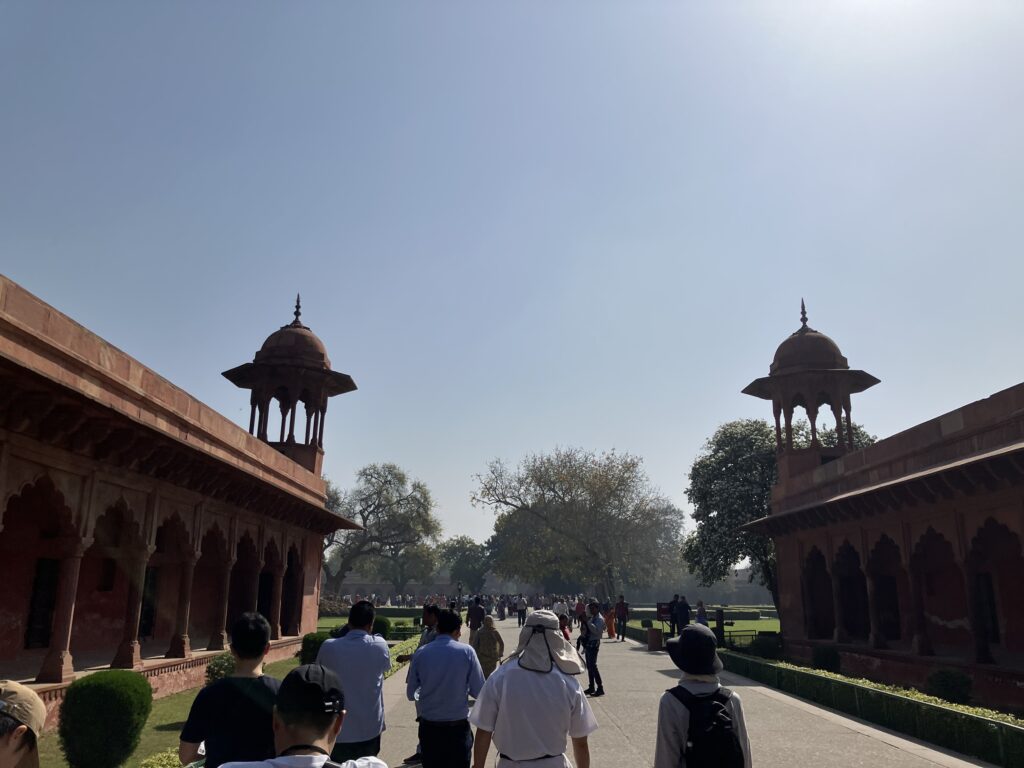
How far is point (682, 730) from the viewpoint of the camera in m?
3.47

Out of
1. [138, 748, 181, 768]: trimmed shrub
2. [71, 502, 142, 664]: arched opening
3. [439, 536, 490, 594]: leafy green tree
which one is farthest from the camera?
[439, 536, 490, 594]: leafy green tree

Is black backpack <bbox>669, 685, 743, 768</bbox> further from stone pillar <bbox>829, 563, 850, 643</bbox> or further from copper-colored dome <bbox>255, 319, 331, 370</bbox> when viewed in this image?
copper-colored dome <bbox>255, 319, 331, 370</bbox>

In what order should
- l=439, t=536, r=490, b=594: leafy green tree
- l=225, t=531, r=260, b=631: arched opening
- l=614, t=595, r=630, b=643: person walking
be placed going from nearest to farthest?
l=225, t=531, r=260, b=631: arched opening < l=614, t=595, r=630, b=643: person walking < l=439, t=536, r=490, b=594: leafy green tree

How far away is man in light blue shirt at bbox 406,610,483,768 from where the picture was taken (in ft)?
17.6

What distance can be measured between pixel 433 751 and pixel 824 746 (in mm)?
6082

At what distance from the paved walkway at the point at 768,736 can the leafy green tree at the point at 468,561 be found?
80.3 metres

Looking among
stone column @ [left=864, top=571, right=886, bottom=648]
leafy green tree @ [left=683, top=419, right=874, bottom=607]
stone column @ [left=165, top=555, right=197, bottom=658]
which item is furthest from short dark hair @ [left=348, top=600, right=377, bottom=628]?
leafy green tree @ [left=683, top=419, right=874, bottom=607]

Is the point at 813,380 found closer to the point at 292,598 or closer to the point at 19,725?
the point at 292,598

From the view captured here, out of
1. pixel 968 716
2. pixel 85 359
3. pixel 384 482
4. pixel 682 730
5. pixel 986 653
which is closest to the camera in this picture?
pixel 682 730

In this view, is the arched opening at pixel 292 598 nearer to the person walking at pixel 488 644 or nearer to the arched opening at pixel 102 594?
the arched opening at pixel 102 594

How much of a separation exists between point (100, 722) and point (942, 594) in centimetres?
1785

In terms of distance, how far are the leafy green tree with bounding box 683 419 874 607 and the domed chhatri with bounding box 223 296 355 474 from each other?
2018 cm

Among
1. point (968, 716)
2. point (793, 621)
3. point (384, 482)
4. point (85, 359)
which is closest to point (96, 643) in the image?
point (85, 359)

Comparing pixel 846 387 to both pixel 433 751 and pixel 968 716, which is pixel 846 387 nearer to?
pixel 968 716
